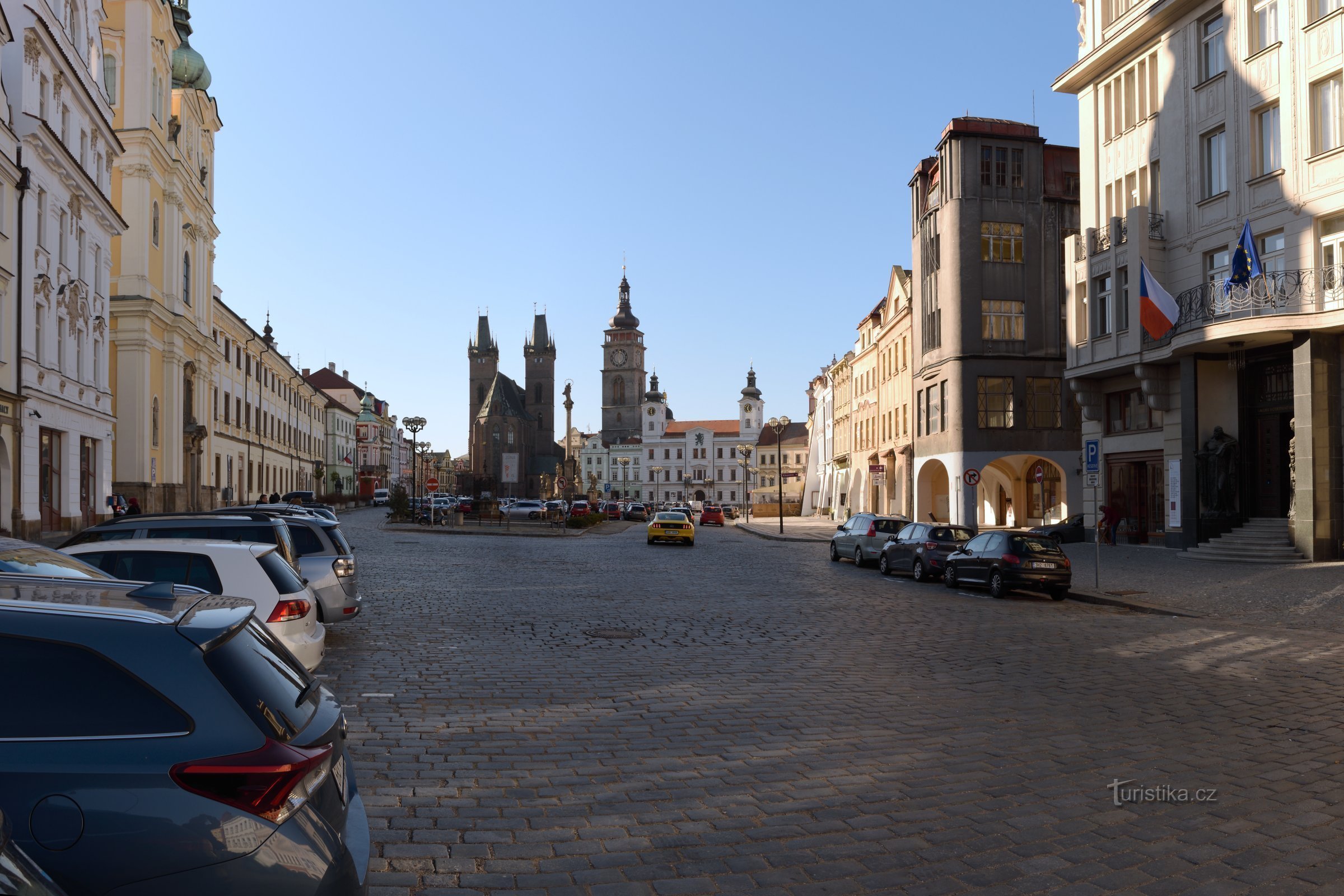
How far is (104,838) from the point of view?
299 centimetres

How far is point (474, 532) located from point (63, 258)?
786 inches

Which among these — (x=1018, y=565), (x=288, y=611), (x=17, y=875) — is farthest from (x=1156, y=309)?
(x=17, y=875)

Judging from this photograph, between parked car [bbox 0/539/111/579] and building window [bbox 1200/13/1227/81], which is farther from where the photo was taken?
building window [bbox 1200/13/1227/81]

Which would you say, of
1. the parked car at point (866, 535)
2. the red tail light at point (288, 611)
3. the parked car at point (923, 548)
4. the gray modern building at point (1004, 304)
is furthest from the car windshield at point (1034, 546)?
the gray modern building at point (1004, 304)

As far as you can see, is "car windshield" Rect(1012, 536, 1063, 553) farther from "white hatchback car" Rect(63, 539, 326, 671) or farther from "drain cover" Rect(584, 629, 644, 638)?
Result: "white hatchback car" Rect(63, 539, 326, 671)

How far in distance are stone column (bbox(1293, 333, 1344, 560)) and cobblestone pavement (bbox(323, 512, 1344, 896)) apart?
1121 centimetres

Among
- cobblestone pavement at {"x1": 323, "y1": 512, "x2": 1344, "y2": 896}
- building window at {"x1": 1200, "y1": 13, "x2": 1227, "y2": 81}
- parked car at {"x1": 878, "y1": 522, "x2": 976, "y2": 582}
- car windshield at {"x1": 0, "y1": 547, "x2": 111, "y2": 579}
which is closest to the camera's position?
cobblestone pavement at {"x1": 323, "y1": 512, "x2": 1344, "y2": 896}

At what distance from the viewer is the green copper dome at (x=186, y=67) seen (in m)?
52.3

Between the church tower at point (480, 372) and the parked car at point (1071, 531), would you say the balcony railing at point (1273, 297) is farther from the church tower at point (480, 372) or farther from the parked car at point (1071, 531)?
the church tower at point (480, 372)

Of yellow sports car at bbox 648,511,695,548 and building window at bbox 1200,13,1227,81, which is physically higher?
building window at bbox 1200,13,1227,81

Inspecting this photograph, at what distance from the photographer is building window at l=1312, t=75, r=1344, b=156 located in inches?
938

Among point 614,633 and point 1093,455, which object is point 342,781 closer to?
point 614,633

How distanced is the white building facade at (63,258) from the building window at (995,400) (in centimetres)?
3347

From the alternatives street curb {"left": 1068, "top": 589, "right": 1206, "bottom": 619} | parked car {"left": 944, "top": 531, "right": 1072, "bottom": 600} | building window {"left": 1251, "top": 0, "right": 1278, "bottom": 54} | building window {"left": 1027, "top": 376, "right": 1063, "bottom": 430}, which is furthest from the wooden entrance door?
building window {"left": 1027, "top": 376, "right": 1063, "bottom": 430}
